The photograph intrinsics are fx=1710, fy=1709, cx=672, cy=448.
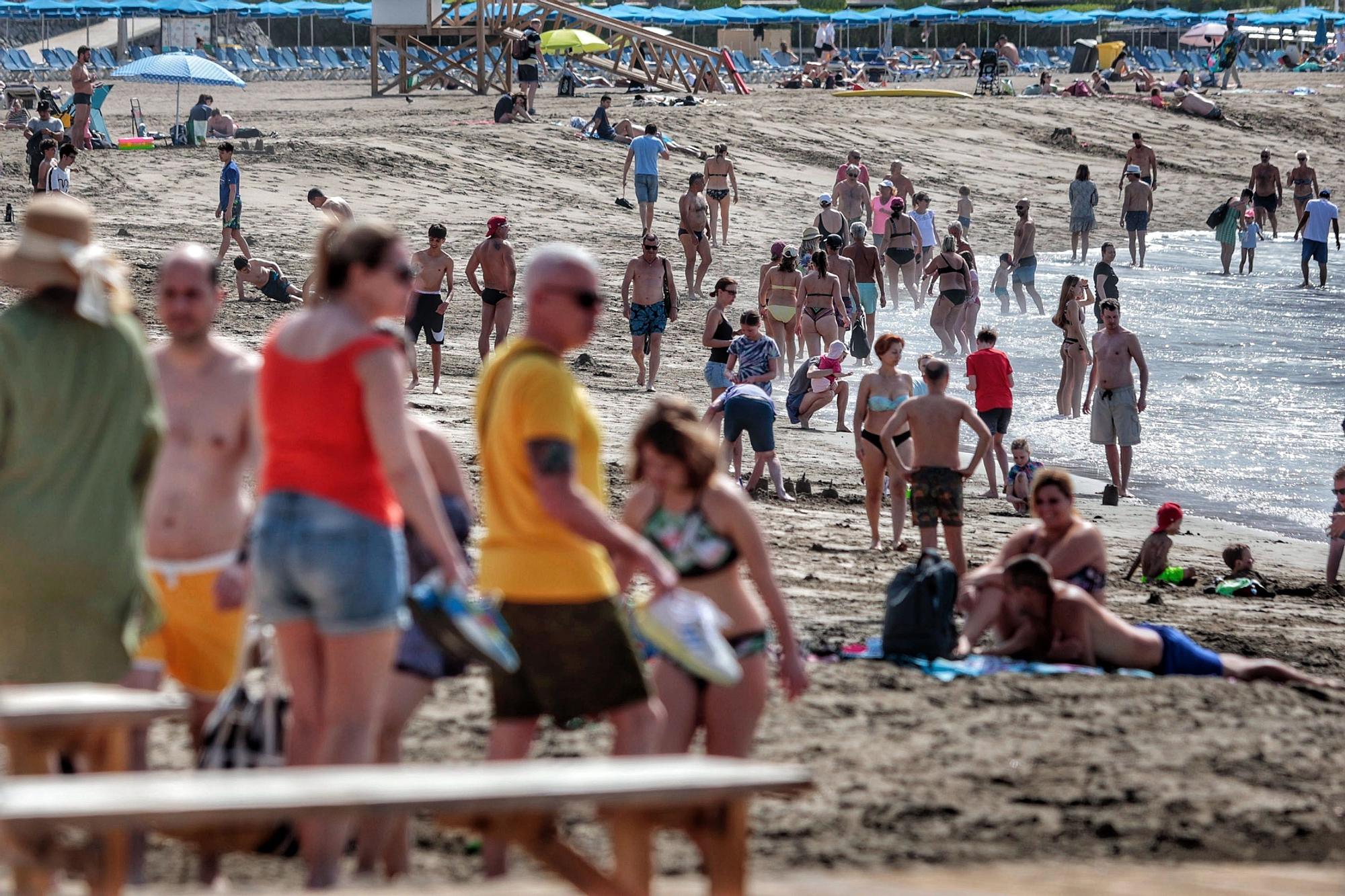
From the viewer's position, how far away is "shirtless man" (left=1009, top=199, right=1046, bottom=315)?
67.5ft

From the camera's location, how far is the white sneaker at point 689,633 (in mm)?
3938

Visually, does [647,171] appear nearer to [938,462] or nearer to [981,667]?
[938,462]

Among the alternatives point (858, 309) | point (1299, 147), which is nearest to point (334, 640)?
point (858, 309)

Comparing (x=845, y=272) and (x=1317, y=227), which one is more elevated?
(x=1317, y=227)

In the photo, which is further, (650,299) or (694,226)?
(694,226)

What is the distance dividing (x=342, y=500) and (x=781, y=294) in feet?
40.9

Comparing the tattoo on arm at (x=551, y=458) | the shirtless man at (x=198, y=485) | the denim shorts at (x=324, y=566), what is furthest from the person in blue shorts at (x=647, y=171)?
the denim shorts at (x=324, y=566)

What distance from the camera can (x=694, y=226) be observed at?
20016 millimetres

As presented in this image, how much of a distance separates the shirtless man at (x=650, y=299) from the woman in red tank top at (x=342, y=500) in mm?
11217

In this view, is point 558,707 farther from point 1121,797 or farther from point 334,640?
point 1121,797

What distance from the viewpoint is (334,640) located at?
3699 millimetres

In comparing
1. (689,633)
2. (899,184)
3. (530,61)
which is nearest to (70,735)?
(689,633)

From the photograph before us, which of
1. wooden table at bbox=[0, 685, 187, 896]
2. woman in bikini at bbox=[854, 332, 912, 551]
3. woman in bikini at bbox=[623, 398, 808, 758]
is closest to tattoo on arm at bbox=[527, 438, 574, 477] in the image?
woman in bikini at bbox=[623, 398, 808, 758]

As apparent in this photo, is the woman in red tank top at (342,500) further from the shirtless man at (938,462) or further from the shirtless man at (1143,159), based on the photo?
the shirtless man at (1143,159)
